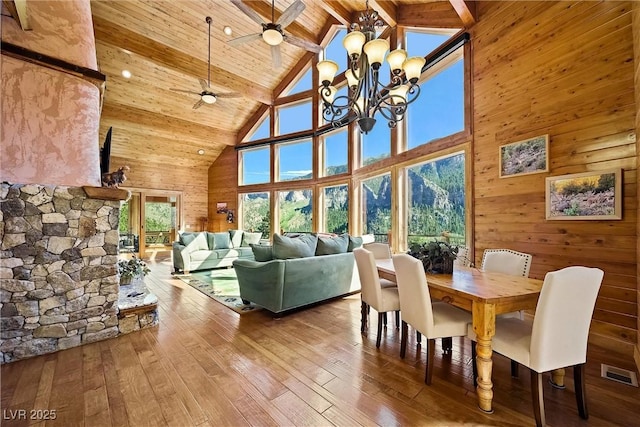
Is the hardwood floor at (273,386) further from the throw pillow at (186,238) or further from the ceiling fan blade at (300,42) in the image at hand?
the ceiling fan blade at (300,42)

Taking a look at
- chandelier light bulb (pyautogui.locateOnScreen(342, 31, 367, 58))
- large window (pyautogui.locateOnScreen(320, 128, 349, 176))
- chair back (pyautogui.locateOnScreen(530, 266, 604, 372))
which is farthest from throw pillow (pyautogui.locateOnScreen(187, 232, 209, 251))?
chair back (pyautogui.locateOnScreen(530, 266, 604, 372))

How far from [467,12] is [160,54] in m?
6.14

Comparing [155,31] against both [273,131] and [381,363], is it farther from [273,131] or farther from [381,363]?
[381,363]

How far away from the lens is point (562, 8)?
2883 millimetres

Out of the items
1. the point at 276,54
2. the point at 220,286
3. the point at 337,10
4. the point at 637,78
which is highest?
the point at 337,10

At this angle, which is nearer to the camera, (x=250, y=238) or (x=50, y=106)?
(x=50, y=106)

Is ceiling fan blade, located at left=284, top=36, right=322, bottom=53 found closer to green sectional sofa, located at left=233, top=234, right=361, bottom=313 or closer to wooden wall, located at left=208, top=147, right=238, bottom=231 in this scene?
green sectional sofa, located at left=233, top=234, right=361, bottom=313

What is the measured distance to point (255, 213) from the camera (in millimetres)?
9344

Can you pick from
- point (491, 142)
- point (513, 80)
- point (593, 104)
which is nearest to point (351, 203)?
point (491, 142)

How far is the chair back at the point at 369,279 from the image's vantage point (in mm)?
2629

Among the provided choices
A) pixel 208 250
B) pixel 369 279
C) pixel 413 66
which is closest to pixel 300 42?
pixel 413 66

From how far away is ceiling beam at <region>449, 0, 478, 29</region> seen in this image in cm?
363

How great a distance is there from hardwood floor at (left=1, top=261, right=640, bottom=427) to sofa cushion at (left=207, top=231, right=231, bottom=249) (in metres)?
3.99

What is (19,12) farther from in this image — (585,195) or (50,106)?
(585,195)
